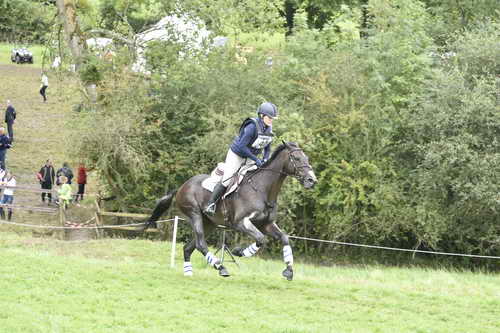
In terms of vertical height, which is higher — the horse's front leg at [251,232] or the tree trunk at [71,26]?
the tree trunk at [71,26]

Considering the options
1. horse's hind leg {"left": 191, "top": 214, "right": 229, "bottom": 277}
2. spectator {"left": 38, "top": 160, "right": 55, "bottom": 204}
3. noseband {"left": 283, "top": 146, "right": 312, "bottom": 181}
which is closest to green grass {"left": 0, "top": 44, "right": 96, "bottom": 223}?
spectator {"left": 38, "top": 160, "right": 55, "bottom": 204}

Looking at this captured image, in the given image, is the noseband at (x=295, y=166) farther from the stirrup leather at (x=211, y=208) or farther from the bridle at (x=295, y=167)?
the stirrup leather at (x=211, y=208)

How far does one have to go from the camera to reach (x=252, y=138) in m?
16.9

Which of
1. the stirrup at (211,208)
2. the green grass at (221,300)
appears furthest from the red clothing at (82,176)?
the stirrup at (211,208)

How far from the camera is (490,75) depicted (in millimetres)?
28703

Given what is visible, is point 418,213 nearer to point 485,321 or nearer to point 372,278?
point 372,278

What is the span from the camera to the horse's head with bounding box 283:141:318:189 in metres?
16.2

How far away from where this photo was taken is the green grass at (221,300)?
13414mm

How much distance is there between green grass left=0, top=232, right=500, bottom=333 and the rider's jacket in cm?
259

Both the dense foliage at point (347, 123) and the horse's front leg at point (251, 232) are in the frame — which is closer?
the horse's front leg at point (251, 232)

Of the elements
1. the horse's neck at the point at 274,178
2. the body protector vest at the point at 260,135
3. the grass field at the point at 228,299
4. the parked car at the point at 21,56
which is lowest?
the grass field at the point at 228,299

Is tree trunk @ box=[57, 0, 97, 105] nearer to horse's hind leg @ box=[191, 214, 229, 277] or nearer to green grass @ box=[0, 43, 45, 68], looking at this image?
horse's hind leg @ box=[191, 214, 229, 277]

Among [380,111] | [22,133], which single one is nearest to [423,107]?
[380,111]

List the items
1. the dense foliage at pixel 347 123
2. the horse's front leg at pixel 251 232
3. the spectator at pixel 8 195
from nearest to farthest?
1. the horse's front leg at pixel 251 232
2. the dense foliage at pixel 347 123
3. the spectator at pixel 8 195
